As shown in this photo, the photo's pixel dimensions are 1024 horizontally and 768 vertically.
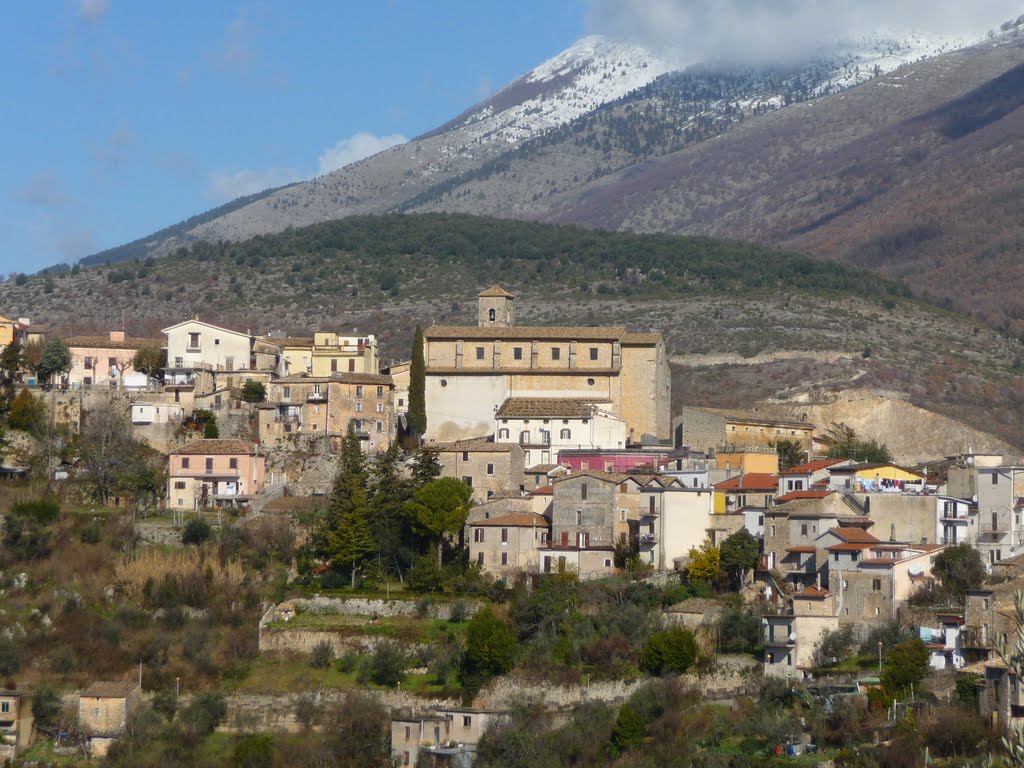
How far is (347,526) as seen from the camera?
59062 mm

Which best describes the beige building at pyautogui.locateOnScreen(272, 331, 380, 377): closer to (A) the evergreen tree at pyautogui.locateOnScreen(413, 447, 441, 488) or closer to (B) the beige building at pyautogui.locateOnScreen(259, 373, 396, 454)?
(B) the beige building at pyautogui.locateOnScreen(259, 373, 396, 454)

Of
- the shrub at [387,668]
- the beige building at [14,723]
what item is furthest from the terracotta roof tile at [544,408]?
the beige building at [14,723]

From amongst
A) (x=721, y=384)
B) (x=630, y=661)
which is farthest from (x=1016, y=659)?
(x=721, y=384)

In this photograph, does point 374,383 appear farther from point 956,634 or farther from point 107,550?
point 956,634

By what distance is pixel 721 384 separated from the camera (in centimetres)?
9512

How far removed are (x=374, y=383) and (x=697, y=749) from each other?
2379 centimetres

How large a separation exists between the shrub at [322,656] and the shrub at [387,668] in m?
1.39

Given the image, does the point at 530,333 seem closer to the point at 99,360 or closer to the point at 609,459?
the point at 609,459

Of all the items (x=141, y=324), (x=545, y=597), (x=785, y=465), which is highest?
(x=141, y=324)

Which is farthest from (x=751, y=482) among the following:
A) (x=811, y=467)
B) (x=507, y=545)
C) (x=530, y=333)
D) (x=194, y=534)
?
(x=194, y=534)

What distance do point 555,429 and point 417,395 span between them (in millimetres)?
4932

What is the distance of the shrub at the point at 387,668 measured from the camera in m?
53.9

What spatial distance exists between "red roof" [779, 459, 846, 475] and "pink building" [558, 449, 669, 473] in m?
4.12

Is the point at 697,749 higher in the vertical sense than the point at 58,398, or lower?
lower
